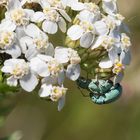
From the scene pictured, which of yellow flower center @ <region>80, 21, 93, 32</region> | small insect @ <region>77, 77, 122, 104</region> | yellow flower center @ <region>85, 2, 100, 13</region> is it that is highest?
yellow flower center @ <region>85, 2, 100, 13</region>

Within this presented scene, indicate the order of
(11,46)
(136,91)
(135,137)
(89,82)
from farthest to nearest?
1. (136,91)
2. (135,137)
3. (89,82)
4. (11,46)

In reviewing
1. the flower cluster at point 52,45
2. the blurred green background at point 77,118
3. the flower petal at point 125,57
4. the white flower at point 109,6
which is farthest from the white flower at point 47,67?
the blurred green background at point 77,118

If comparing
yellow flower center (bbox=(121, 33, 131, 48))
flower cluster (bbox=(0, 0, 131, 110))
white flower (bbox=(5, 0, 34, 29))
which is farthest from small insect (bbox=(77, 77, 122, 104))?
white flower (bbox=(5, 0, 34, 29))

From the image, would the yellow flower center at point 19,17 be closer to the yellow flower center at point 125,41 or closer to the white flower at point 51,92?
the white flower at point 51,92

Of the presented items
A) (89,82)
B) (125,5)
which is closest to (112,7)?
(89,82)

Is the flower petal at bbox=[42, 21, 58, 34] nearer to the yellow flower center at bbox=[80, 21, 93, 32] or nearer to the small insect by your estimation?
the yellow flower center at bbox=[80, 21, 93, 32]

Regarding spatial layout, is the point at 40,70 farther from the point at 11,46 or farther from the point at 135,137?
the point at 135,137
